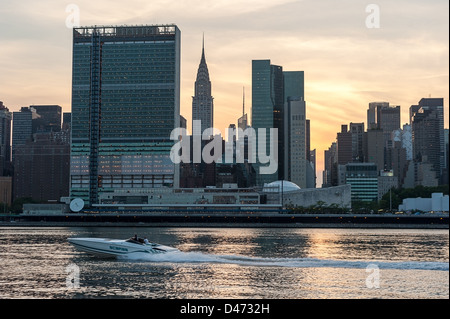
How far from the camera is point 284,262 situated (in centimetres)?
6944

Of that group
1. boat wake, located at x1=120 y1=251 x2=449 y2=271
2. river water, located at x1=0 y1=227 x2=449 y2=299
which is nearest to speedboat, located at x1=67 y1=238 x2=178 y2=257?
boat wake, located at x1=120 y1=251 x2=449 y2=271

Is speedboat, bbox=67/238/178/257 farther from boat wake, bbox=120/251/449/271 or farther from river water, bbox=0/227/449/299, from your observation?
river water, bbox=0/227/449/299

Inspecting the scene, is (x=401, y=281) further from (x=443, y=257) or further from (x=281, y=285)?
(x=443, y=257)

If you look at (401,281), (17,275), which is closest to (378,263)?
(401,281)

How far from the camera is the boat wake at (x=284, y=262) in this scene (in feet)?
212

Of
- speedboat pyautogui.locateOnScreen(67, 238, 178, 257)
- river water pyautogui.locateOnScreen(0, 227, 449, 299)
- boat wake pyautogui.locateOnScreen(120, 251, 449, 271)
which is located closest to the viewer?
river water pyautogui.locateOnScreen(0, 227, 449, 299)

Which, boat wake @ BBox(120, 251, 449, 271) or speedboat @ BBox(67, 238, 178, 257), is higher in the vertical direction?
speedboat @ BBox(67, 238, 178, 257)

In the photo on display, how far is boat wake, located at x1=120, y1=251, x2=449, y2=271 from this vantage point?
212 ft

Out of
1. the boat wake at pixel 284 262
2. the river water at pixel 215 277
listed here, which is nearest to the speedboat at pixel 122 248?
the boat wake at pixel 284 262

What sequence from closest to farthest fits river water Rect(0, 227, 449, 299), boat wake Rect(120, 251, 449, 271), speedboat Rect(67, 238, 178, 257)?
river water Rect(0, 227, 449, 299)
boat wake Rect(120, 251, 449, 271)
speedboat Rect(67, 238, 178, 257)

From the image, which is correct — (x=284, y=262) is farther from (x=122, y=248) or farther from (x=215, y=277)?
(x=122, y=248)

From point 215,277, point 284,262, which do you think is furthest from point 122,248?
point 284,262

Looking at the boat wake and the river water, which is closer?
the river water
